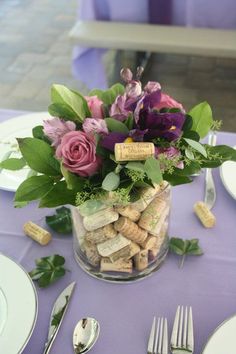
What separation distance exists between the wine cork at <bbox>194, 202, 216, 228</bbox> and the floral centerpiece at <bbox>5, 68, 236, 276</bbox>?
0.17 m

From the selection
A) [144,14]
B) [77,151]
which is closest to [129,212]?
[77,151]

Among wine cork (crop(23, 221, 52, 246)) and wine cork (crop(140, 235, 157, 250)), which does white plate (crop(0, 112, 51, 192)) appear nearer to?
wine cork (crop(23, 221, 52, 246))

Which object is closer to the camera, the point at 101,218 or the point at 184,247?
the point at 101,218

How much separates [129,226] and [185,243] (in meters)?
0.16

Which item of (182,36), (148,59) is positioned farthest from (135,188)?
(148,59)

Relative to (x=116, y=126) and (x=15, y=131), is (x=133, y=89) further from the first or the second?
(x=15, y=131)

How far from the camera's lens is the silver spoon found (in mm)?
638

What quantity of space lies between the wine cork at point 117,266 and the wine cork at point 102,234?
1.8 inches

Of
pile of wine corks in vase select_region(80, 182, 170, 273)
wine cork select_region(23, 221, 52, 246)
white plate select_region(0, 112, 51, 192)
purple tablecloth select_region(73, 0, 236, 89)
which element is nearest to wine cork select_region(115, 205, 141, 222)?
pile of wine corks in vase select_region(80, 182, 170, 273)

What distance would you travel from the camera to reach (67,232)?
83 centimetres

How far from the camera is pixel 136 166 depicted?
59 centimetres

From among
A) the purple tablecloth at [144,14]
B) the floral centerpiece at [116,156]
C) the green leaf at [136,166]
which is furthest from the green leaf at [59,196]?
the purple tablecloth at [144,14]

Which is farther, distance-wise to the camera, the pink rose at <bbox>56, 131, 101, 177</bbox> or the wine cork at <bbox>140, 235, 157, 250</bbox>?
the wine cork at <bbox>140, 235, 157, 250</bbox>

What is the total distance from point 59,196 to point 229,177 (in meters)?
0.41
